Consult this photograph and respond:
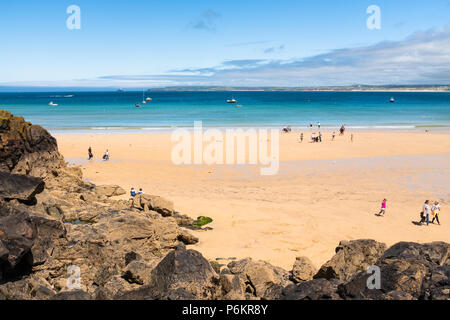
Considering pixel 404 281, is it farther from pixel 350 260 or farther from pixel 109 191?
pixel 109 191

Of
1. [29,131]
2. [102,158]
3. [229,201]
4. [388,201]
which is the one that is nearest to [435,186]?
[388,201]

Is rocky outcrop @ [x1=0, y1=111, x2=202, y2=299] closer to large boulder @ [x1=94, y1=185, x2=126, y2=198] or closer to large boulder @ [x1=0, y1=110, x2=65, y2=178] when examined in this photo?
large boulder @ [x1=0, y1=110, x2=65, y2=178]

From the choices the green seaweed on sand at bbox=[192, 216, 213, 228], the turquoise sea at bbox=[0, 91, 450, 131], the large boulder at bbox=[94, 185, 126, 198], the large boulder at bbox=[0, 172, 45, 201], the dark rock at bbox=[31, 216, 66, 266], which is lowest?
the green seaweed on sand at bbox=[192, 216, 213, 228]

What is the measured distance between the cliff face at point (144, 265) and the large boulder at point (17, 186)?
25 millimetres

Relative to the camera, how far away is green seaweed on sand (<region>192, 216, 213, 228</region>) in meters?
15.5

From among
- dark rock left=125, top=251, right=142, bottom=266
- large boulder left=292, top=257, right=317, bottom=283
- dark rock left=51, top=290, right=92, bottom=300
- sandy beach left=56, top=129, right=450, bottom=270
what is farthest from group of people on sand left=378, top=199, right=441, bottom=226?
dark rock left=51, top=290, right=92, bottom=300

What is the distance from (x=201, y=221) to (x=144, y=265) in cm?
727

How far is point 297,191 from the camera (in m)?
21.8

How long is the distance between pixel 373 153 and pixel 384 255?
2684cm

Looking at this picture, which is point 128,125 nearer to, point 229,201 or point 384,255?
point 229,201

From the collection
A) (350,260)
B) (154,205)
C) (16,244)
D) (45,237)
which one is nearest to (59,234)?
(45,237)

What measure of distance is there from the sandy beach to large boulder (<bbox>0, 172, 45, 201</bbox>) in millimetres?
5541

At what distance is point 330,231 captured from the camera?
1530 centimetres
